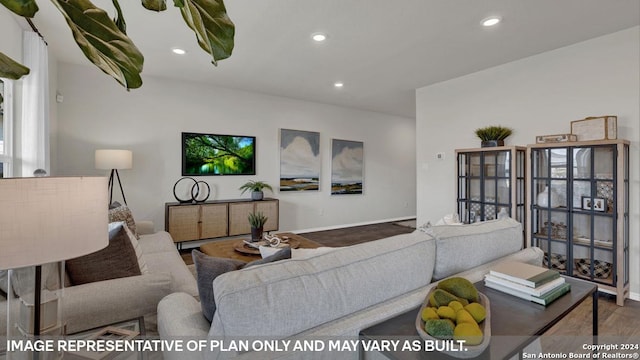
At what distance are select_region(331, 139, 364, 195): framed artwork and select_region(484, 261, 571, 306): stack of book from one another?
4558mm

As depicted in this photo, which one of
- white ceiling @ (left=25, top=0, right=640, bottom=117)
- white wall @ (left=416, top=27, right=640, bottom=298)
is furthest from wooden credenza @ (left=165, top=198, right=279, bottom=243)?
white wall @ (left=416, top=27, right=640, bottom=298)

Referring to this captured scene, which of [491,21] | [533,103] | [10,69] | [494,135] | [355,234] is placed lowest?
[355,234]

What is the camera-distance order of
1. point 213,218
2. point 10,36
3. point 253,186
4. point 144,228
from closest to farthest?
point 10,36, point 144,228, point 213,218, point 253,186

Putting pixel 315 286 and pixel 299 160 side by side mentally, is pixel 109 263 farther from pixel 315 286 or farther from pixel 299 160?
pixel 299 160

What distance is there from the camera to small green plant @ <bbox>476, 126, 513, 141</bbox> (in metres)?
3.51

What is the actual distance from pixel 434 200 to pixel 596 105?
210 centimetres

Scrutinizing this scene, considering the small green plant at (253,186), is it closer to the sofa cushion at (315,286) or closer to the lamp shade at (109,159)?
the lamp shade at (109,159)

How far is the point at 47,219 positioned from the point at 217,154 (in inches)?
161

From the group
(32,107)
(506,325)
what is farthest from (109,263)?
(32,107)

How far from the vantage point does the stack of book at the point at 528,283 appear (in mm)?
1215

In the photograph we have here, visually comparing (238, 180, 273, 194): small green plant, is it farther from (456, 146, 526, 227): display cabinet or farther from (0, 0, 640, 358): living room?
(456, 146, 526, 227): display cabinet

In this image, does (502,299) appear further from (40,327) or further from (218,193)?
(218,193)

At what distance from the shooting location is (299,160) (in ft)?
17.8

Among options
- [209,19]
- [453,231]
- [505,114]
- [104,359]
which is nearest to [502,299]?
[453,231]
